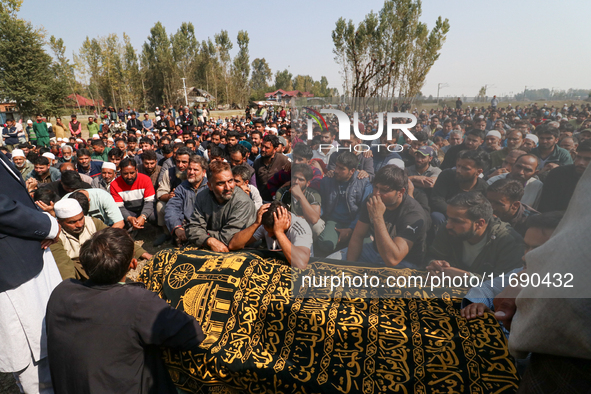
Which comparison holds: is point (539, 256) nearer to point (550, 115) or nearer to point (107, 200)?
point (550, 115)

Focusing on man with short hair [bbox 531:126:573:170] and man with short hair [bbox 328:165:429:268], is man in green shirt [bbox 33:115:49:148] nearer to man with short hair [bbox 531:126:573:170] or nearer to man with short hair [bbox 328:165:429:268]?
man with short hair [bbox 328:165:429:268]

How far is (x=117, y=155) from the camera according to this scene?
5383mm

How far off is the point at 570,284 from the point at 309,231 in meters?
1.54

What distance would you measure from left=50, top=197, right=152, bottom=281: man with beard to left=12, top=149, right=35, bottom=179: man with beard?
140 inches

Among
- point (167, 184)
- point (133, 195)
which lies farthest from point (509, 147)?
point (133, 195)

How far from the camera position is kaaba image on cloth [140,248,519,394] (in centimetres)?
157

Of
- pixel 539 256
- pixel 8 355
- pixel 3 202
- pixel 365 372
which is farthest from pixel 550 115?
pixel 8 355

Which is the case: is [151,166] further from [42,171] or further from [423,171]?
[423,171]

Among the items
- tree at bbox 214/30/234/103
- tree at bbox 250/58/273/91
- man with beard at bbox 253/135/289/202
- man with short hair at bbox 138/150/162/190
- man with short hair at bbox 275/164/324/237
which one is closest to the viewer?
man with short hair at bbox 275/164/324/237

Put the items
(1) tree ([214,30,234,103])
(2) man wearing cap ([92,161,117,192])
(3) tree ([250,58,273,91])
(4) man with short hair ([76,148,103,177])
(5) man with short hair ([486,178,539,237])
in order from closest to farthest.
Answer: (5) man with short hair ([486,178,539,237]) < (2) man wearing cap ([92,161,117,192]) < (4) man with short hair ([76,148,103,177]) < (1) tree ([214,30,234,103]) < (3) tree ([250,58,273,91])

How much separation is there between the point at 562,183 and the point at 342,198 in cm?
125

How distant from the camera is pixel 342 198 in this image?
2.14 m

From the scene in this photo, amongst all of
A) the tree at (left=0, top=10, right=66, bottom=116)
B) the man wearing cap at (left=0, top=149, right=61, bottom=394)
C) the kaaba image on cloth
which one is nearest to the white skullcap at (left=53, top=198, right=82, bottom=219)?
the man wearing cap at (left=0, top=149, right=61, bottom=394)

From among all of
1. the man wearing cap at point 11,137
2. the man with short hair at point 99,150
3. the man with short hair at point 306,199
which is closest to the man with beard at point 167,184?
the man with short hair at point 99,150
